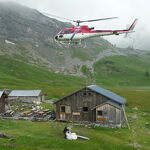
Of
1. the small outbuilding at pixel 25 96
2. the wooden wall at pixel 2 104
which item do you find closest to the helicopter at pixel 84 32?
the wooden wall at pixel 2 104

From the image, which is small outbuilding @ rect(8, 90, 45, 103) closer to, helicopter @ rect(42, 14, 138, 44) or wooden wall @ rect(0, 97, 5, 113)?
wooden wall @ rect(0, 97, 5, 113)

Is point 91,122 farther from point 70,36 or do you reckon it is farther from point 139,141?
point 70,36

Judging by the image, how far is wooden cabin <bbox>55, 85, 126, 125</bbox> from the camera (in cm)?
5582

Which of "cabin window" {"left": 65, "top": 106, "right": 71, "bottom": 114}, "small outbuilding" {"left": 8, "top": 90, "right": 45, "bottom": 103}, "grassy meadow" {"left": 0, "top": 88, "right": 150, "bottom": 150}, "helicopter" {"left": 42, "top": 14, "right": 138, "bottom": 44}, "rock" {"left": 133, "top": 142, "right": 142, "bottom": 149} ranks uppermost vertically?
"helicopter" {"left": 42, "top": 14, "right": 138, "bottom": 44}

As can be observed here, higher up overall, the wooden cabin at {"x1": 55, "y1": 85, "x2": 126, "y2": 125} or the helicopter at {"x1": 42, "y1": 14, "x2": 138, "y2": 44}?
the helicopter at {"x1": 42, "y1": 14, "x2": 138, "y2": 44}

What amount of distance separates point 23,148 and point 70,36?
72.3 feet

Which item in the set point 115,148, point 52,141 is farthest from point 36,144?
point 115,148

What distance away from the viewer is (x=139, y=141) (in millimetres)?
44906

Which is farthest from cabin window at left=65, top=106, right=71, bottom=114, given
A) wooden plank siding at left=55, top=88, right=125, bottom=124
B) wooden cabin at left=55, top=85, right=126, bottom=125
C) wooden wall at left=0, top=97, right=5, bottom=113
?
wooden wall at left=0, top=97, right=5, bottom=113

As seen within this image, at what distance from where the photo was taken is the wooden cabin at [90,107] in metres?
55.8

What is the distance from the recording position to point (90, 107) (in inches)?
2314

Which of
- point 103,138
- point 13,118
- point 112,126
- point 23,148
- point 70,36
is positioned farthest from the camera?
point 13,118

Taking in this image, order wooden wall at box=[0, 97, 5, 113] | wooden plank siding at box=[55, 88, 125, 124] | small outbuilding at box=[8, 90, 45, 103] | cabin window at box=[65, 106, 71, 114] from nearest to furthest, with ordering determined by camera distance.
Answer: wooden plank siding at box=[55, 88, 125, 124] < cabin window at box=[65, 106, 71, 114] < wooden wall at box=[0, 97, 5, 113] < small outbuilding at box=[8, 90, 45, 103]

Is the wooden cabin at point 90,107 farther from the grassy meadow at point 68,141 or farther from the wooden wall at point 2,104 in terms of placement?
the wooden wall at point 2,104
